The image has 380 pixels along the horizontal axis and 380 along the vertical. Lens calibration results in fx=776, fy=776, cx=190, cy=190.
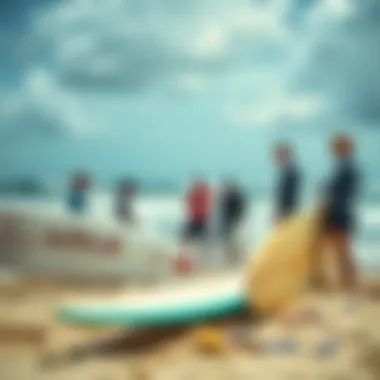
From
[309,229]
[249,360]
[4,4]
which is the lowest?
[249,360]

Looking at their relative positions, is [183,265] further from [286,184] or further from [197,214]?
[286,184]

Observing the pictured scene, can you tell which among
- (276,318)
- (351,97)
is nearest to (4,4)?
(351,97)

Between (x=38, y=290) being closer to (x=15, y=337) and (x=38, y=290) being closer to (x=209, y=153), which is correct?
(x=15, y=337)

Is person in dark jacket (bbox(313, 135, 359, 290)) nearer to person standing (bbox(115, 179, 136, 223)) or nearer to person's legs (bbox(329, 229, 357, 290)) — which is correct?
person's legs (bbox(329, 229, 357, 290))

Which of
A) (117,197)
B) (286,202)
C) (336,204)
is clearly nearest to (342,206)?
(336,204)

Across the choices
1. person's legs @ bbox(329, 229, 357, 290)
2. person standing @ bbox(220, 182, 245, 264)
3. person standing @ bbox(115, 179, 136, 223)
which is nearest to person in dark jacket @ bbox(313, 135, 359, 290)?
person's legs @ bbox(329, 229, 357, 290)

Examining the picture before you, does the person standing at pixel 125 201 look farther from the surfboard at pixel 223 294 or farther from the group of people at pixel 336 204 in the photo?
the group of people at pixel 336 204
